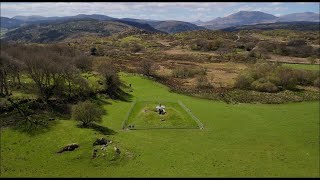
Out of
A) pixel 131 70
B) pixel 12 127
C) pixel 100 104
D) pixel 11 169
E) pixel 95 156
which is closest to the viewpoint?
pixel 11 169

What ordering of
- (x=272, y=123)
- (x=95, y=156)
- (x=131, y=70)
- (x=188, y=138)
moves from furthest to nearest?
(x=131, y=70)
(x=272, y=123)
(x=188, y=138)
(x=95, y=156)

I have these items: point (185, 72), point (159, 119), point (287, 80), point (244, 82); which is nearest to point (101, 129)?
point (159, 119)

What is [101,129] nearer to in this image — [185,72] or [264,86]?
[264,86]

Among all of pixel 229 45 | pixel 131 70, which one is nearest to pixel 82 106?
pixel 131 70

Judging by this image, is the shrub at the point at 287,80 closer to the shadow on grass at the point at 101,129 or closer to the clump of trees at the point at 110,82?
the clump of trees at the point at 110,82

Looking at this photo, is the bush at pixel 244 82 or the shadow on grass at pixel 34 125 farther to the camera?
the bush at pixel 244 82

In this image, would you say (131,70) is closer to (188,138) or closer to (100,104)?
(100,104)

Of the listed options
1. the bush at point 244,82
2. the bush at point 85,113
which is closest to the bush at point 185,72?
the bush at point 244,82
